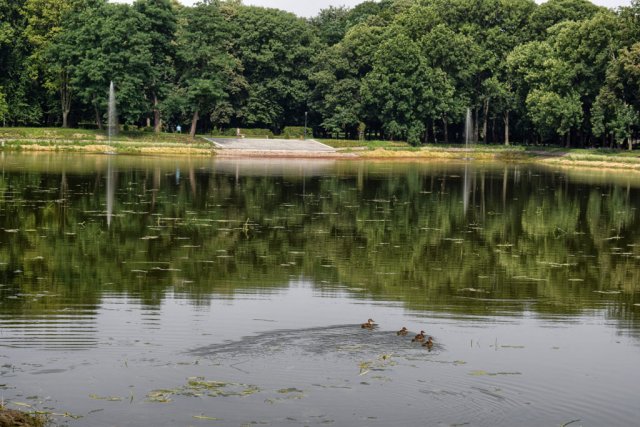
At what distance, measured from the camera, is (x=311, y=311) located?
1641cm

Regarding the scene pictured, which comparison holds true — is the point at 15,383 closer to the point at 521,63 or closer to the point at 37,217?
the point at 37,217

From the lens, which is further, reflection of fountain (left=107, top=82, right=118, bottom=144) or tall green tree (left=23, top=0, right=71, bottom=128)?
tall green tree (left=23, top=0, right=71, bottom=128)

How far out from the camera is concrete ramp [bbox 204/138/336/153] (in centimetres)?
7806

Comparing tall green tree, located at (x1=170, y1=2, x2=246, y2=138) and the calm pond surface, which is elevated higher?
tall green tree, located at (x1=170, y1=2, x2=246, y2=138)

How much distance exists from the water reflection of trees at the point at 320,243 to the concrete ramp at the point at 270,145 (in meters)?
34.3

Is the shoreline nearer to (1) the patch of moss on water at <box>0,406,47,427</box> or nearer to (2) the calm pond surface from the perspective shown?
(2) the calm pond surface

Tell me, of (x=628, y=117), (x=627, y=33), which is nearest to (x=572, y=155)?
(x=628, y=117)

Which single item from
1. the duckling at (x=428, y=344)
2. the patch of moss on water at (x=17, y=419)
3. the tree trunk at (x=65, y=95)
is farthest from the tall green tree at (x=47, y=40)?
the patch of moss on water at (x=17, y=419)

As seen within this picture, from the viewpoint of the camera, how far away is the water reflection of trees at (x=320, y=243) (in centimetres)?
1850

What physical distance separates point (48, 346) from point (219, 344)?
2467 mm

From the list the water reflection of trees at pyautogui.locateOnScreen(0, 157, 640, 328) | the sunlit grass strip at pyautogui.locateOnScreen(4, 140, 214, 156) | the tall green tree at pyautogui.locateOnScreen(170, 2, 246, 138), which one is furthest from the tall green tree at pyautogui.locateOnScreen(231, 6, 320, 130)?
the water reflection of trees at pyautogui.locateOnScreen(0, 157, 640, 328)

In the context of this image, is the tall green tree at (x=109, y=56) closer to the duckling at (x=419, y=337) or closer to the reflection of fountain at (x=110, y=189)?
the reflection of fountain at (x=110, y=189)

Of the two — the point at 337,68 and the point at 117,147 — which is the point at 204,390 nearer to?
the point at 117,147

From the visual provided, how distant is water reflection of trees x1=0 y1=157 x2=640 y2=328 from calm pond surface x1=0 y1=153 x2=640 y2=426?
0.34ft
